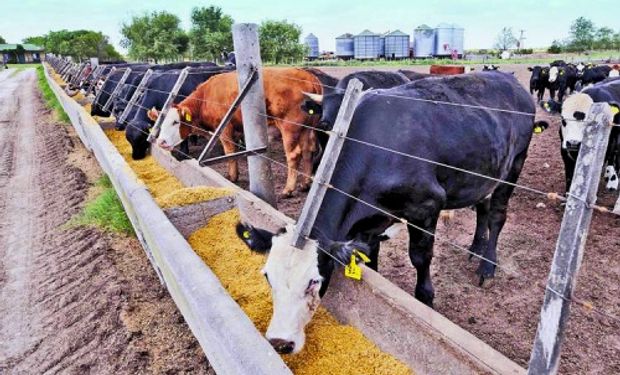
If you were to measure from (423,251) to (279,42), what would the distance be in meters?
56.7

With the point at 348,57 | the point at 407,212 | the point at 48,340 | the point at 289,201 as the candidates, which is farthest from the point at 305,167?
the point at 348,57

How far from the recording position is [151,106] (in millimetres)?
8742

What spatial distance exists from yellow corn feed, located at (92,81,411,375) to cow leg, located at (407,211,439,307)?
0.72 meters

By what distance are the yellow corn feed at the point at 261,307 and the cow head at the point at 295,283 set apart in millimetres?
212

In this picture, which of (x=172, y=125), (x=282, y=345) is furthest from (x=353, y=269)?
(x=172, y=125)

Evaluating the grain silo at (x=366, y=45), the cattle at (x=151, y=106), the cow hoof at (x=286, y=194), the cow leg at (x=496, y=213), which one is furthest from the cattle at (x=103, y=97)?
the grain silo at (x=366, y=45)

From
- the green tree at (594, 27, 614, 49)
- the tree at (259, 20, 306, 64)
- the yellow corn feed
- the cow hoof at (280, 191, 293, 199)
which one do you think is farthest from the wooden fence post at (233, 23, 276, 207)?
the green tree at (594, 27, 614, 49)

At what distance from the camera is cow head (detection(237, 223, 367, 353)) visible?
247 centimetres

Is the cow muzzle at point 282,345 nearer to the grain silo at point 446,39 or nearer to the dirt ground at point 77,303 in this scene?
the dirt ground at point 77,303

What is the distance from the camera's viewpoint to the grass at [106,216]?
16.1 feet

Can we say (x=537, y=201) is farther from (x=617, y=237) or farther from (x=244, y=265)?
(x=244, y=265)

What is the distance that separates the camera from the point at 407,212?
3.03 m

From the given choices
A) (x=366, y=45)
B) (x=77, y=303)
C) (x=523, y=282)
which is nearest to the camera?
(x=77, y=303)

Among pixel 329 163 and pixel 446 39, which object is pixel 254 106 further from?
pixel 446 39
